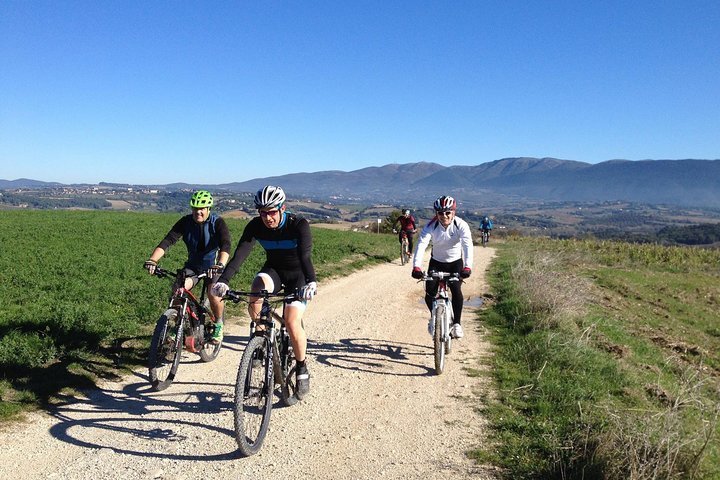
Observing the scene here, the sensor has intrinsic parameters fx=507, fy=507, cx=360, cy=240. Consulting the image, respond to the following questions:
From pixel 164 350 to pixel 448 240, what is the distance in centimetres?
435

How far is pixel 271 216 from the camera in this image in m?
5.40

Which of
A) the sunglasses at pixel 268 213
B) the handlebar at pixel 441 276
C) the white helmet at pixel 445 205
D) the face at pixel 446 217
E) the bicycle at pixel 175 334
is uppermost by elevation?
the white helmet at pixel 445 205

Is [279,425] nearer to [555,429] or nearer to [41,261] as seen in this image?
[555,429]

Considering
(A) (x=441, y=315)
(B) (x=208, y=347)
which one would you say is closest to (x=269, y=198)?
(B) (x=208, y=347)

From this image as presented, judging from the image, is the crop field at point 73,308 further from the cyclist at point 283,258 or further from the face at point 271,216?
the face at point 271,216

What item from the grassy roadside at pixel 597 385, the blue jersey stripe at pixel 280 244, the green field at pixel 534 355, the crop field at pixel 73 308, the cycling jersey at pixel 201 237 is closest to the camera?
the grassy roadside at pixel 597 385

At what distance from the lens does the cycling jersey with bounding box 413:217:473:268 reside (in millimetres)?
7617

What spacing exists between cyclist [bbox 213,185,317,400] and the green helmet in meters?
1.49

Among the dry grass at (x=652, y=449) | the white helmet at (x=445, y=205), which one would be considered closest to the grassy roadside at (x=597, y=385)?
the dry grass at (x=652, y=449)

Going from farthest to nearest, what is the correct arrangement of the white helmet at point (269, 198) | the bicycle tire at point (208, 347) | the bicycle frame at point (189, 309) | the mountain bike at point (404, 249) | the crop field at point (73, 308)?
the mountain bike at point (404, 249)
the bicycle tire at point (208, 347)
the bicycle frame at point (189, 309)
the crop field at point (73, 308)
the white helmet at point (269, 198)

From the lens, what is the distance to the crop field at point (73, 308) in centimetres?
622

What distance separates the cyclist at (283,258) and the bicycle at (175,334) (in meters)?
1.21

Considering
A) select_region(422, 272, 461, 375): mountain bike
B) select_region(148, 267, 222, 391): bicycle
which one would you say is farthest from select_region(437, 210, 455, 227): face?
select_region(148, 267, 222, 391): bicycle

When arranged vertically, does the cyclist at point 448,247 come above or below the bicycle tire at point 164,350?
above
